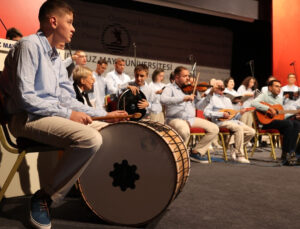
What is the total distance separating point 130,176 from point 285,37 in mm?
7536

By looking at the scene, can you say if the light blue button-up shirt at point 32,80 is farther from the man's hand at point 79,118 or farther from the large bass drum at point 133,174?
the large bass drum at point 133,174

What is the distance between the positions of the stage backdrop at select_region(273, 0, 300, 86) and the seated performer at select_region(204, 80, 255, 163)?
3476 millimetres

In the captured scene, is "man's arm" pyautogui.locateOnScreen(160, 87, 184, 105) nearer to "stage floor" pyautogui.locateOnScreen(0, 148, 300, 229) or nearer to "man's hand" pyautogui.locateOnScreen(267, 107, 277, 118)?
"stage floor" pyautogui.locateOnScreen(0, 148, 300, 229)

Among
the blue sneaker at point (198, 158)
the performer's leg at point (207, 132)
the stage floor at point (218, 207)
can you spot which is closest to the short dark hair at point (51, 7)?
the stage floor at point (218, 207)

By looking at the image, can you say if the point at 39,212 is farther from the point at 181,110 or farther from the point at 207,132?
the point at 207,132

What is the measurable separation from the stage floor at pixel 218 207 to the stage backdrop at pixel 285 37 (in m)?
5.03

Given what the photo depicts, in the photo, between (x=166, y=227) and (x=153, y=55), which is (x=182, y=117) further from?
(x=153, y=55)

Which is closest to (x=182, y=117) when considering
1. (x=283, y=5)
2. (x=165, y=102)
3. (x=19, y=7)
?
(x=165, y=102)

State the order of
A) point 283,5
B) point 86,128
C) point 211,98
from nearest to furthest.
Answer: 1. point 86,128
2. point 211,98
3. point 283,5

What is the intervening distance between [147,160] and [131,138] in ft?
0.50

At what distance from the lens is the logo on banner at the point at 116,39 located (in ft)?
27.3

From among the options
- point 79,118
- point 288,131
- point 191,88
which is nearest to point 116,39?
point 191,88

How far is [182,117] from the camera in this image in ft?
16.3

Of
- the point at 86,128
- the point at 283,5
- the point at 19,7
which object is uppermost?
the point at 283,5
